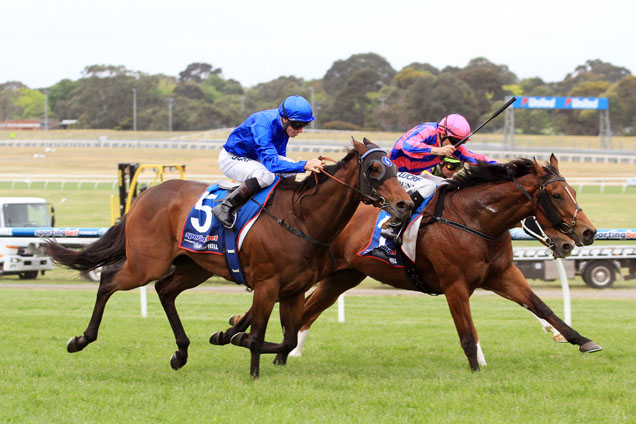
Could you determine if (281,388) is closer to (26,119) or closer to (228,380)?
(228,380)

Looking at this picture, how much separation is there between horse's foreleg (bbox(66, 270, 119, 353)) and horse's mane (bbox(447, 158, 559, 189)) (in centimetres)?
276

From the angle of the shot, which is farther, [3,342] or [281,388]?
[3,342]

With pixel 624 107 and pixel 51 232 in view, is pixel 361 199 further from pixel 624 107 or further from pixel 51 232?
pixel 624 107

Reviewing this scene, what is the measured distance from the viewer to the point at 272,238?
5707mm

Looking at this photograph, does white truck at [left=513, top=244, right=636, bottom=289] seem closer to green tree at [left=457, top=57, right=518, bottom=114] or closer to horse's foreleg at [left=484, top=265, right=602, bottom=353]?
horse's foreleg at [left=484, top=265, right=602, bottom=353]

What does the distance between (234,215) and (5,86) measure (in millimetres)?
120277

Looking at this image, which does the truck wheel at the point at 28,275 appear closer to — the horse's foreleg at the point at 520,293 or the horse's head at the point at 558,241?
the horse's foreleg at the point at 520,293

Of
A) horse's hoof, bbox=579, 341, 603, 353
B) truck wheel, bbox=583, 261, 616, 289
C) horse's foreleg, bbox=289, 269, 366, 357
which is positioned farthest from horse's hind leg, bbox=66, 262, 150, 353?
truck wheel, bbox=583, 261, 616, 289

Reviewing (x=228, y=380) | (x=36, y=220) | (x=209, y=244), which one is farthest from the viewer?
(x=36, y=220)

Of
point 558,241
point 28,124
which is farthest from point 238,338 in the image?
point 28,124

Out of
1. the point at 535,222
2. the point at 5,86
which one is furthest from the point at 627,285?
the point at 5,86

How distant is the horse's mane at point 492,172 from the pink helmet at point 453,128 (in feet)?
1.22

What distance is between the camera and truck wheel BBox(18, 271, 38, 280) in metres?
15.3

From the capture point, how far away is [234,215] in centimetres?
593
